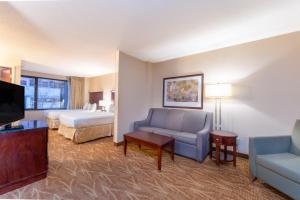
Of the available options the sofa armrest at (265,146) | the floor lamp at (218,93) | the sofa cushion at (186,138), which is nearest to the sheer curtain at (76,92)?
the sofa cushion at (186,138)

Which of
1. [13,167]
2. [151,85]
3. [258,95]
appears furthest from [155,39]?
[13,167]

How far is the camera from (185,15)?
216 centimetres

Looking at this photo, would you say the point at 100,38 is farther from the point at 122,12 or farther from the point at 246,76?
the point at 246,76

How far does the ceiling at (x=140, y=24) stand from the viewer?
1959 mm

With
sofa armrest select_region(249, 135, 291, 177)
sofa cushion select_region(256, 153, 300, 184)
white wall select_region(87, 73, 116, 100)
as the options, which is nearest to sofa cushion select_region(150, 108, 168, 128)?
sofa armrest select_region(249, 135, 291, 177)

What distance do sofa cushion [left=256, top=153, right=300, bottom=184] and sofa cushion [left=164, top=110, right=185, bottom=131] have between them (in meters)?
1.78

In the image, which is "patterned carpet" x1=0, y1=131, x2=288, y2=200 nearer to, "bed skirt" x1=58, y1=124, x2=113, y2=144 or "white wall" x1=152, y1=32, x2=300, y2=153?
"bed skirt" x1=58, y1=124, x2=113, y2=144

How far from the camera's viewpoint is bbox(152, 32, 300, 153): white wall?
256 cm

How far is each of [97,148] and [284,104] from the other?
3972 millimetres

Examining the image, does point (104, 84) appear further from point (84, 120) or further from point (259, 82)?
point (259, 82)

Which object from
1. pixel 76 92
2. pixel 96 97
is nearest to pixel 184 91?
pixel 96 97

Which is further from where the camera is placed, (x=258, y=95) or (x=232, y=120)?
(x=232, y=120)

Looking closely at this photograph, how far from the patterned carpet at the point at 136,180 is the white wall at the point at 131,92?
0.99 meters

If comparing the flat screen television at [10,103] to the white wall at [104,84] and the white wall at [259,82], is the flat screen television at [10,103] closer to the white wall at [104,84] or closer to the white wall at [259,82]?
the white wall at [259,82]
